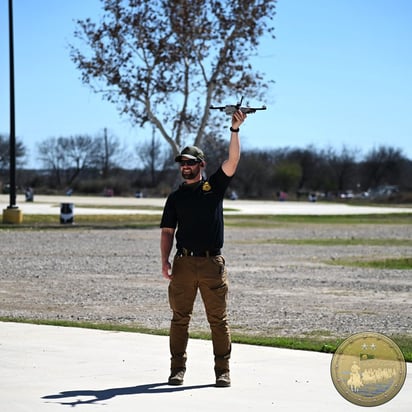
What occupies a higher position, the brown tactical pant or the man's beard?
the man's beard

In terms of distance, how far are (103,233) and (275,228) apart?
344 inches

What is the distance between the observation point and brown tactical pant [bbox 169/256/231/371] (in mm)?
8352

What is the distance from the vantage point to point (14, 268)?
65.8 ft

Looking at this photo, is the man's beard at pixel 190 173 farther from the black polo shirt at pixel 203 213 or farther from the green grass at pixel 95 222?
the green grass at pixel 95 222

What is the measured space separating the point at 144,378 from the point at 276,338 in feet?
9.80

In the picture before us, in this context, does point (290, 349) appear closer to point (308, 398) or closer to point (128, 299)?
point (308, 398)

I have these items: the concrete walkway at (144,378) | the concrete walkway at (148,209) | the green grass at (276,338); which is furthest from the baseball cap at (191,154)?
the concrete walkway at (148,209)

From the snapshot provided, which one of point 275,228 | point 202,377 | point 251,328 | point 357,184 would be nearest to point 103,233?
point 275,228

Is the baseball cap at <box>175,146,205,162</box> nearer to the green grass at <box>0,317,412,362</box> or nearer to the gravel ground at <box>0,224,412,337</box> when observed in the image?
the green grass at <box>0,317,412,362</box>

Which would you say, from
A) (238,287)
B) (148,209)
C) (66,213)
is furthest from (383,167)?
(238,287)

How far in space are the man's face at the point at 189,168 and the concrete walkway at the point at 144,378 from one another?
1677 mm

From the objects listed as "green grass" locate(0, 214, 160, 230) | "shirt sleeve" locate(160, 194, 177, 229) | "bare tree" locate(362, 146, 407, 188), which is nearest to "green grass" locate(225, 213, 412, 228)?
"green grass" locate(0, 214, 160, 230)

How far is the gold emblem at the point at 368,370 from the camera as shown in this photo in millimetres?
7605

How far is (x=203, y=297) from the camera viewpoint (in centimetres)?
842
